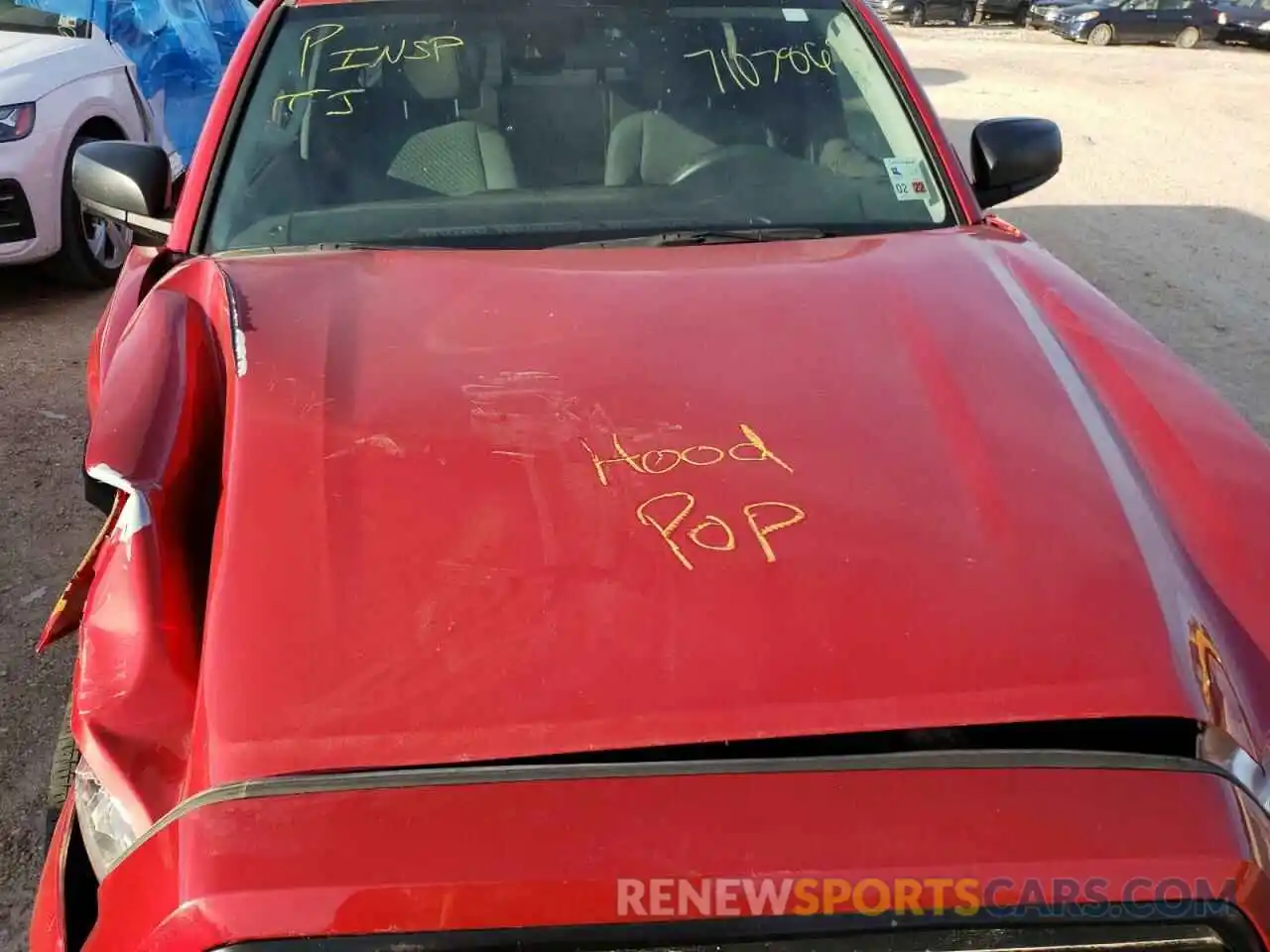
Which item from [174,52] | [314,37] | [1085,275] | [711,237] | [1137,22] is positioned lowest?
[1137,22]

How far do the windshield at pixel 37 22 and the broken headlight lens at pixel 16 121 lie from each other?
1070 mm

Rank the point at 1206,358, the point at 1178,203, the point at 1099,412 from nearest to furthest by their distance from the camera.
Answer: the point at 1099,412
the point at 1206,358
the point at 1178,203

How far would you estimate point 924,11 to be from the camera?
26.7m

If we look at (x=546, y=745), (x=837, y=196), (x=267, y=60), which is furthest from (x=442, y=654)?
(x=267, y=60)

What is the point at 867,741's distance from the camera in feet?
4.48

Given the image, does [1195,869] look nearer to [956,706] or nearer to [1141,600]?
[956,706]

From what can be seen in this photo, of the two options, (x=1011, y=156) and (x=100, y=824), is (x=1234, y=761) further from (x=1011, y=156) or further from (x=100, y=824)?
(x=1011, y=156)

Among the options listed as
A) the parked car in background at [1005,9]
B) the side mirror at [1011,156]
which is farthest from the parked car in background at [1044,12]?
the side mirror at [1011,156]

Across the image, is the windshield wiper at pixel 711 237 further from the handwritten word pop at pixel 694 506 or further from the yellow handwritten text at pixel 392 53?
the handwritten word pop at pixel 694 506

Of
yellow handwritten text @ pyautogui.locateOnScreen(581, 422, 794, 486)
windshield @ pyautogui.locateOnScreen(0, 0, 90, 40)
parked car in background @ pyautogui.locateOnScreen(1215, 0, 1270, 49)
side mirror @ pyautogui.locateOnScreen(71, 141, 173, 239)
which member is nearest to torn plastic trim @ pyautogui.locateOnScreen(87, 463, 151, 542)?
yellow handwritten text @ pyautogui.locateOnScreen(581, 422, 794, 486)

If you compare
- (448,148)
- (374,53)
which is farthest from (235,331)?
(374,53)

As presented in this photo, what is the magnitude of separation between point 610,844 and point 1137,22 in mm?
26196

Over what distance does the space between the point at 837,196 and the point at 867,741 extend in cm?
160

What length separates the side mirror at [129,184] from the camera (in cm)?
284
